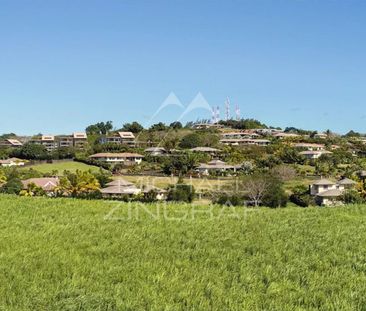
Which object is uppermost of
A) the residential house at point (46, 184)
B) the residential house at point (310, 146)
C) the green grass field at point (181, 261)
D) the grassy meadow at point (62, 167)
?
the residential house at point (310, 146)

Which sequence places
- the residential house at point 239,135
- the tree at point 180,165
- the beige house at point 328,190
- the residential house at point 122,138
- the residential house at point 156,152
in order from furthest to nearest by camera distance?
the residential house at point 239,135, the residential house at point 122,138, the residential house at point 156,152, the tree at point 180,165, the beige house at point 328,190

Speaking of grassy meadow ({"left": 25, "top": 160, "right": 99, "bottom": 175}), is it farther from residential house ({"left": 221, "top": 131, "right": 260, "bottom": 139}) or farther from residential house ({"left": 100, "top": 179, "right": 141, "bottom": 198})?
residential house ({"left": 221, "top": 131, "right": 260, "bottom": 139})

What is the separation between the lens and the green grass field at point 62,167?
60.8 metres

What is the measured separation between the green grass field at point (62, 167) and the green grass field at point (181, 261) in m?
50.6

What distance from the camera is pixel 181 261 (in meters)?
7.02

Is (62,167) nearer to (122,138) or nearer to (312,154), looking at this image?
(122,138)

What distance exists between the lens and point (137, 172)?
59.6 m

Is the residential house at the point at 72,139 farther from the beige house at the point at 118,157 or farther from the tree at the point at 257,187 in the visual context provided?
the tree at the point at 257,187

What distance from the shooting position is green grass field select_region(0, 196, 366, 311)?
5414mm

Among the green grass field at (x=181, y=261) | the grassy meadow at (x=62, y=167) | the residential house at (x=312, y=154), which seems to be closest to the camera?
the green grass field at (x=181, y=261)

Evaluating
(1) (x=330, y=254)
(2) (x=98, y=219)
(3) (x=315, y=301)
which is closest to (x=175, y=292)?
(3) (x=315, y=301)

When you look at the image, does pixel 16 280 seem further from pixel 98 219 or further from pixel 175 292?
pixel 98 219

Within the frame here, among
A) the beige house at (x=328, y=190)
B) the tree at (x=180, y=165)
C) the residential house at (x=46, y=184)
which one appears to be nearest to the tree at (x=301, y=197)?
the beige house at (x=328, y=190)

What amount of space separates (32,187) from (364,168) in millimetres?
41062
